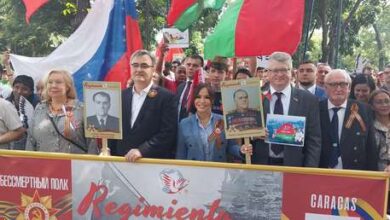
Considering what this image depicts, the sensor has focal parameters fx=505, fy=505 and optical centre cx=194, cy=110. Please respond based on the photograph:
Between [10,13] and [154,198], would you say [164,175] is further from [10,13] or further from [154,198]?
[10,13]

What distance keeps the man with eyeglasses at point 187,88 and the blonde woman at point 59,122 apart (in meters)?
1.12

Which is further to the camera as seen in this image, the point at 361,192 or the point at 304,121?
the point at 304,121

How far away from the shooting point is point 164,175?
4.03 metres

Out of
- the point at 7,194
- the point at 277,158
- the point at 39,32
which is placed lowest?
the point at 7,194

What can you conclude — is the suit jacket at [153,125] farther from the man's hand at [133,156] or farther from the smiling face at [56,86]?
the smiling face at [56,86]

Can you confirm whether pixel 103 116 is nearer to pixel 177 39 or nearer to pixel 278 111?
pixel 278 111

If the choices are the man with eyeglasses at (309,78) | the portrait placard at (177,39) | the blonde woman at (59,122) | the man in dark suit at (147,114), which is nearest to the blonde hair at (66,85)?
the blonde woman at (59,122)

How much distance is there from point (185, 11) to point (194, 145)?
1.92 metres

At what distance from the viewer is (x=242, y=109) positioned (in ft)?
13.0

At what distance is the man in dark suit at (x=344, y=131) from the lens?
4.47 meters

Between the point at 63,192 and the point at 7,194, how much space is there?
51 cm

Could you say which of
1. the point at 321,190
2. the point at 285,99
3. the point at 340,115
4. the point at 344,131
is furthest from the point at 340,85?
the point at 321,190

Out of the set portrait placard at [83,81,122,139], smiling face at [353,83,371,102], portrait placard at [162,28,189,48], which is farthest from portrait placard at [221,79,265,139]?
portrait placard at [162,28,189,48]

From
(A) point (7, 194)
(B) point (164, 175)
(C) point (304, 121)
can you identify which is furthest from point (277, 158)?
(A) point (7, 194)
